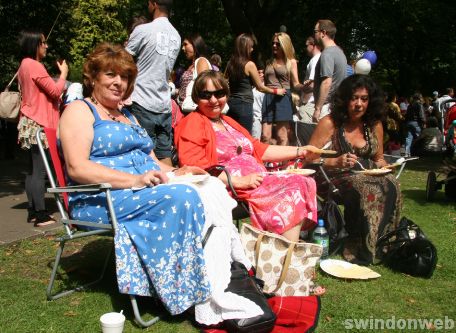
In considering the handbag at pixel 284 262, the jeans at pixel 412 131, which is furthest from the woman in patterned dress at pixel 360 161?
the jeans at pixel 412 131

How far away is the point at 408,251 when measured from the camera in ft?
13.4

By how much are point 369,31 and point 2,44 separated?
1347 cm

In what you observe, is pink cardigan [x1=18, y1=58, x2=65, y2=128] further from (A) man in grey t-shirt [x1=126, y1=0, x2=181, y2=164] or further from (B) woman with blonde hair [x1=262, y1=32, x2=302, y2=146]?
(B) woman with blonde hair [x1=262, y1=32, x2=302, y2=146]

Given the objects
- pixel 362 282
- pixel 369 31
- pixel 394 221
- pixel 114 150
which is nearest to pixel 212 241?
pixel 114 150

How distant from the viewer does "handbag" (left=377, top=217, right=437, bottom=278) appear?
3.97 meters

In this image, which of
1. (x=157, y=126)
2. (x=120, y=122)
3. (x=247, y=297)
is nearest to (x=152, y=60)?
(x=157, y=126)

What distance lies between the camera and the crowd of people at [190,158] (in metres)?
2.97

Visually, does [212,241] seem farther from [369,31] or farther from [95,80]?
[369,31]

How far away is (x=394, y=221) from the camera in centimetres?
442

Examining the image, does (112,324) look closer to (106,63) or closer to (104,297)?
(104,297)

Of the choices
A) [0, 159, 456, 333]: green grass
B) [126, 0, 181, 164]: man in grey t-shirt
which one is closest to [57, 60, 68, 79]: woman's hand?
[126, 0, 181, 164]: man in grey t-shirt

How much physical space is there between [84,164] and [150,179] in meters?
0.39

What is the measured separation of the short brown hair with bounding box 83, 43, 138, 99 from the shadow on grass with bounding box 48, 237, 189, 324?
1.34m

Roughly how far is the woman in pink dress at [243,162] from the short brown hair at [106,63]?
67 centimetres
